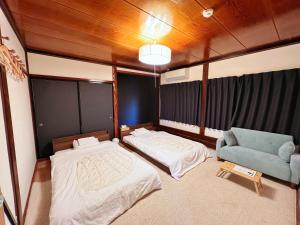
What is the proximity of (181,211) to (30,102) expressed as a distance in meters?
3.28

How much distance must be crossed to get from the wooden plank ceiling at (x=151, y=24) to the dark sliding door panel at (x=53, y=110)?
2.49 feet

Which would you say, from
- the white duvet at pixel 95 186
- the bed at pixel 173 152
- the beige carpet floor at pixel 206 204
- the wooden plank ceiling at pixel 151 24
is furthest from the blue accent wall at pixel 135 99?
the beige carpet floor at pixel 206 204

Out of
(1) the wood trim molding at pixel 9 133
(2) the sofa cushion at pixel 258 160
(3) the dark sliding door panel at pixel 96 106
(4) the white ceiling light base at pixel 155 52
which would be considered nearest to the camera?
(1) the wood trim molding at pixel 9 133

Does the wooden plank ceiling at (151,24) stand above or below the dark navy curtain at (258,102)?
above

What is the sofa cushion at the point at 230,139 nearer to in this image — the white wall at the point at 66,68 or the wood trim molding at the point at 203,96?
the wood trim molding at the point at 203,96

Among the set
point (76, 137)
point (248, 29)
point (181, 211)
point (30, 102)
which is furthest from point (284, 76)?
point (30, 102)

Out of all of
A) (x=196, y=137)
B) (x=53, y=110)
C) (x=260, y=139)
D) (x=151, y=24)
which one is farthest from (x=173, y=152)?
(x=53, y=110)

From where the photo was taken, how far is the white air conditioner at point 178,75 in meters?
3.98

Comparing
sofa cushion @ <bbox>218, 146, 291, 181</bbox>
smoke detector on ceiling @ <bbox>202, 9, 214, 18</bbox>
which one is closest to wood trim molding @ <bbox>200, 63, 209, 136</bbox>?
sofa cushion @ <bbox>218, 146, 291, 181</bbox>

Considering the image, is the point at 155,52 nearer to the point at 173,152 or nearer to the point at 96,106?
the point at 173,152

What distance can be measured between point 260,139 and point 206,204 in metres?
1.82

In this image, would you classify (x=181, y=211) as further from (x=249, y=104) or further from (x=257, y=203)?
(x=249, y=104)

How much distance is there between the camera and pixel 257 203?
1771 mm

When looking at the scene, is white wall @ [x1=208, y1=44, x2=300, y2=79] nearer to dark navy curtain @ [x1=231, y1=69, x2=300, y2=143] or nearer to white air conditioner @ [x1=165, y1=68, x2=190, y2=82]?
dark navy curtain @ [x1=231, y1=69, x2=300, y2=143]
